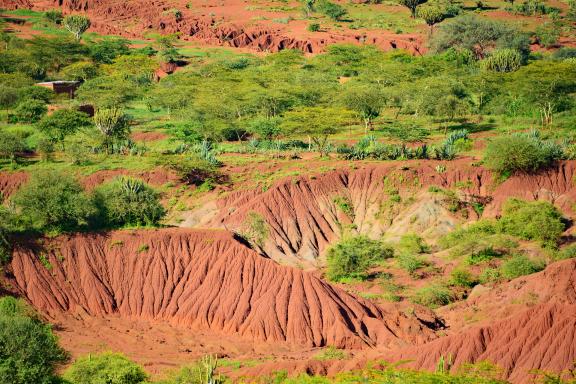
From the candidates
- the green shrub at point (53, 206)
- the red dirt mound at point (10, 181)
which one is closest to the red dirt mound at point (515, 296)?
the green shrub at point (53, 206)

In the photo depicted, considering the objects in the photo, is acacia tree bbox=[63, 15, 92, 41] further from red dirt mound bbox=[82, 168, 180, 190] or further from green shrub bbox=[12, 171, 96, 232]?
green shrub bbox=[12, 171, 96, 232]

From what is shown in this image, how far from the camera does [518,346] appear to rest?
34.6 m

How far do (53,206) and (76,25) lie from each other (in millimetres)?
77817

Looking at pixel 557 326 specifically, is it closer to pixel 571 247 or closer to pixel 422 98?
pixel 571 247

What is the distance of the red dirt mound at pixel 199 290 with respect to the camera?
136ft

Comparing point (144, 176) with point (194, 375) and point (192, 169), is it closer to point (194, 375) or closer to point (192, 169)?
point (192, 169)

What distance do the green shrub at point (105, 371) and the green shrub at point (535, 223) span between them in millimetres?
25136

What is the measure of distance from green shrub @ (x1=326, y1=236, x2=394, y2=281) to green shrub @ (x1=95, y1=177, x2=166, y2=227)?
32.8 feet

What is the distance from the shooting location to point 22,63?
96.6 meters

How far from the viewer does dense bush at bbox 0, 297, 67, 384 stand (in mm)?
31203

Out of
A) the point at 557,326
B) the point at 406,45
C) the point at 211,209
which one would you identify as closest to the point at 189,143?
the point at 211,209

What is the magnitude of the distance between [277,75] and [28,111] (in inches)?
1070

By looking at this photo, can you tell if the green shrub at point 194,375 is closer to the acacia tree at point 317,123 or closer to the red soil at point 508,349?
the red soil at point 508,349

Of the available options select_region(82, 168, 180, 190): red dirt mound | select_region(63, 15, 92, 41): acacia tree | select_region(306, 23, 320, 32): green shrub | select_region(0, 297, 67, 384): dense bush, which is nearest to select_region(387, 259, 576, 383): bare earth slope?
select_region(0, 297, 67, 384): dense bush
